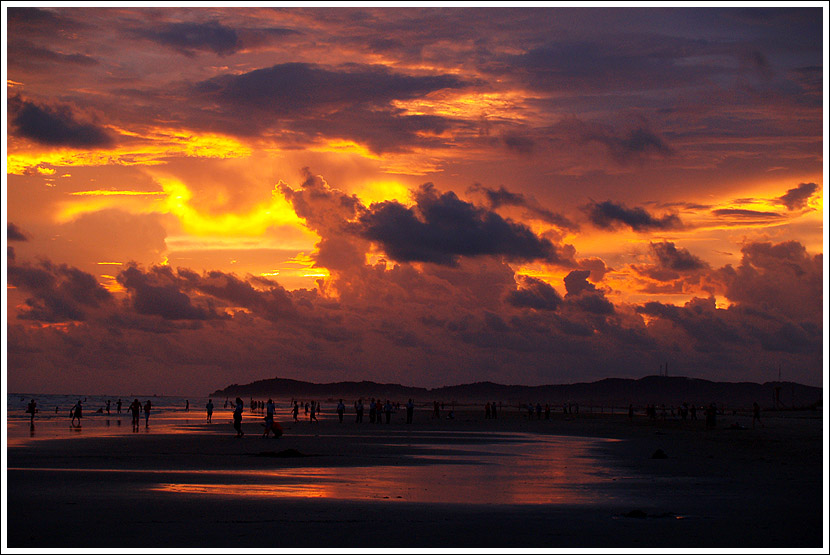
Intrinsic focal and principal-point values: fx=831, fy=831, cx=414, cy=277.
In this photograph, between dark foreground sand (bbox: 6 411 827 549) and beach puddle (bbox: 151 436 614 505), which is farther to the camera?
beach puddle (bbox: 151 436 614 505)

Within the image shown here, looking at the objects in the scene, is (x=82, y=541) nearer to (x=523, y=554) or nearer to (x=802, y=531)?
(x=523, y=554)

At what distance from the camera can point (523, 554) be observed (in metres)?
12.8

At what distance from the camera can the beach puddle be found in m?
19.7

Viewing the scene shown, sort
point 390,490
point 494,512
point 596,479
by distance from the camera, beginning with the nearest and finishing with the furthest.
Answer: point 494,512
point 390,490
point 596,479

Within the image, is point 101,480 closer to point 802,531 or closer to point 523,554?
point 523,554

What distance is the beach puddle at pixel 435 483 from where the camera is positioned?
64.7 ft

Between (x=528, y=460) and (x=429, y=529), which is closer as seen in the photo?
(x=429, y=529)


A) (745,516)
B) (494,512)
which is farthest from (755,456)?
(494,512)

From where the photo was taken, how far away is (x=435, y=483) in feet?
76.2

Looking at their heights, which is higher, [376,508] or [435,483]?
[376,508]

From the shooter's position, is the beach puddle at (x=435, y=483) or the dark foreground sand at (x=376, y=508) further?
the beach puddle at (x=435, y=483)

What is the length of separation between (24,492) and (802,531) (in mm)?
16669

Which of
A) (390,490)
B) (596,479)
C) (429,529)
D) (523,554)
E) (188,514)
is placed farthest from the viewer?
(596,479)

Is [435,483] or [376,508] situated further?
[435,483]
